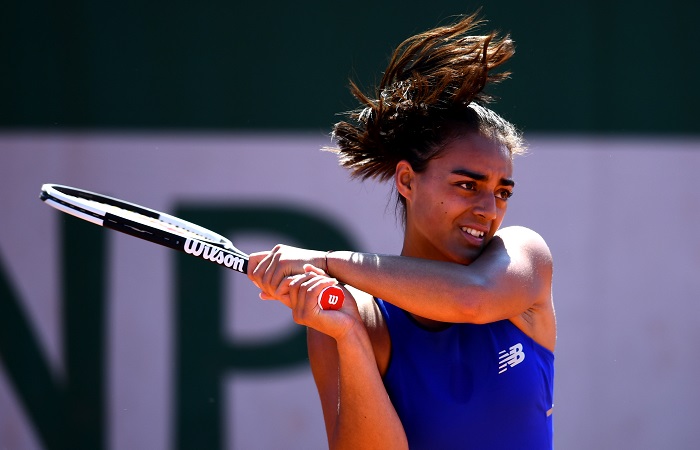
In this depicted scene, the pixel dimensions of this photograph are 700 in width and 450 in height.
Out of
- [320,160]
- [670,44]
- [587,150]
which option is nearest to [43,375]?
[320,160]

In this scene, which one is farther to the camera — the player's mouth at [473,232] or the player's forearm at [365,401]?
the player's mouth at [473,232]

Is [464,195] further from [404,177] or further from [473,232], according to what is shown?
[404,177]

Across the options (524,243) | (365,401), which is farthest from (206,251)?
(524,243)

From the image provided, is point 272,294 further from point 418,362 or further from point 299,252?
point 418,362

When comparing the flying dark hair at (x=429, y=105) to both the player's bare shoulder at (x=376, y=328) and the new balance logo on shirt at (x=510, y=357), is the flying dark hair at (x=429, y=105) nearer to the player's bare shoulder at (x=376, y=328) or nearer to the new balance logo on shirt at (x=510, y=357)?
the player's bare shoulder at (x=376, y=328)

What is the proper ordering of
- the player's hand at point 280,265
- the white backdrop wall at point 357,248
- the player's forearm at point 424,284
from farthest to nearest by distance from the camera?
the white backdrop wall at point 357,248
the player's hand at point 280,265
the player's forearm at point 424,284

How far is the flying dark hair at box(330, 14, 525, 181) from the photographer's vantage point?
8.38 feet

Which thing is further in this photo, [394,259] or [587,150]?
[587,150]

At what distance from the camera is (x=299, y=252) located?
7.94ft

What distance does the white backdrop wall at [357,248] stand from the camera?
472 centimetres

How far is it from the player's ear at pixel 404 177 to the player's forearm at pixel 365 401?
1.64ft

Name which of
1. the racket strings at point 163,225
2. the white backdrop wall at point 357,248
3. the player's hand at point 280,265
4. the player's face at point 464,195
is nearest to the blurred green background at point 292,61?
the white backdrop wall at point 357,248

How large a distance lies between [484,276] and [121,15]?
10.3 ft

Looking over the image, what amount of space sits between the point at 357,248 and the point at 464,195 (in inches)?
98.9
